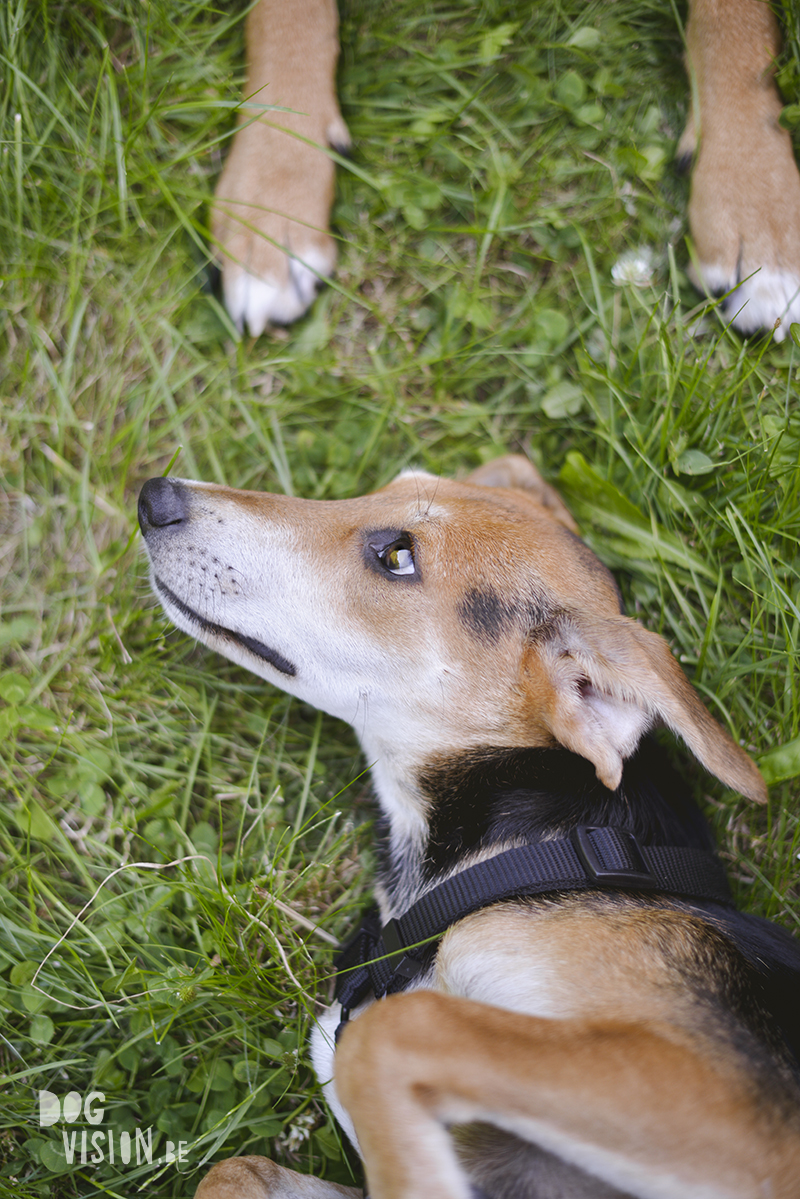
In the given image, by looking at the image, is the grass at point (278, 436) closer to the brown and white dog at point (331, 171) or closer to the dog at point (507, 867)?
the brown and white dog at point (331, 171)

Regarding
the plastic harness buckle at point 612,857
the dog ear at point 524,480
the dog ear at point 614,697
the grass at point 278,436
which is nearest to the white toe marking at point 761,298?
the grass at point 278,436

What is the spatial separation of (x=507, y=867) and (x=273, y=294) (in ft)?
9.35

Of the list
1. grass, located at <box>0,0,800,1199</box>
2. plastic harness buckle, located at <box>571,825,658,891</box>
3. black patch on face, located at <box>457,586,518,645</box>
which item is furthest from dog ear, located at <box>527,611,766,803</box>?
grass, located at <box>0,0,800,1199</box>

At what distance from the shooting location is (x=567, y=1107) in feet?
5.98

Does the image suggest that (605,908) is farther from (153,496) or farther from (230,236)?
(230,236)

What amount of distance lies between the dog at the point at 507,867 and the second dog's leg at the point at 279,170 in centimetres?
132

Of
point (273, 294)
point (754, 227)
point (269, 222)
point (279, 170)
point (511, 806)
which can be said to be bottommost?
point (511, 806)

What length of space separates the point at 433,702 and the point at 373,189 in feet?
9.32

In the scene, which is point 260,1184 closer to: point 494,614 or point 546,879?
point 546,879

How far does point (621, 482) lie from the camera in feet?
12.4

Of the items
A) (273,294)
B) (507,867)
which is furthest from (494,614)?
(273,294)

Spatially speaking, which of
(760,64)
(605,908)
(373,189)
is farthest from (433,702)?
(760,64)

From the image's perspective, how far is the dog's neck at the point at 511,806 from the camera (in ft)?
9.01

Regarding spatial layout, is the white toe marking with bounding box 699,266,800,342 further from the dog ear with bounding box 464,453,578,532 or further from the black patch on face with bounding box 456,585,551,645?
the black patch on face with bounding box 456,585,551,645
